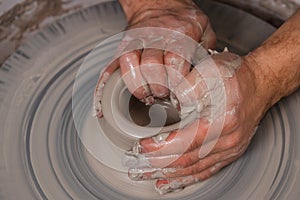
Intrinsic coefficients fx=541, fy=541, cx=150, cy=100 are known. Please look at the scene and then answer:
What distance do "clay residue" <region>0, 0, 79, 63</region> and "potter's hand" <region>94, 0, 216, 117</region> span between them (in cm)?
56

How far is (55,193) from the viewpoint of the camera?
4.78 ft

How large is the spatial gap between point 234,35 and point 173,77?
0.52 m

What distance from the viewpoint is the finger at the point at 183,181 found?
142 centimetres

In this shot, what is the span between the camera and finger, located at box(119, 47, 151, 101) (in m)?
1.42

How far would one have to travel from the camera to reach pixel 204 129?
4.32 feet

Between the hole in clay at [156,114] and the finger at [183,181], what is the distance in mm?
174

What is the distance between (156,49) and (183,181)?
14.1 inches

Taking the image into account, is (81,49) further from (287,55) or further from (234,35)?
(287,55)

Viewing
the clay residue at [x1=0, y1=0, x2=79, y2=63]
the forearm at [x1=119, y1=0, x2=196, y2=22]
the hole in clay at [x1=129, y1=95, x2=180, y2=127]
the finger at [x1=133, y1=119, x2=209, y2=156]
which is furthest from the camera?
the clay residue at [x1=0, y1=0, x2=79, y2=63]

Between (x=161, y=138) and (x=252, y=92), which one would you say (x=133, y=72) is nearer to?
(x=161, y=138)

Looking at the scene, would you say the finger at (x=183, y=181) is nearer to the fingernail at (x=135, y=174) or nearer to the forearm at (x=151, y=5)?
the fingernail at (x=135, y=174)

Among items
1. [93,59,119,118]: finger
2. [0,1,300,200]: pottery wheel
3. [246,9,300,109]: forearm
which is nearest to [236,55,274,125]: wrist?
[246,9,300,109]: forearm

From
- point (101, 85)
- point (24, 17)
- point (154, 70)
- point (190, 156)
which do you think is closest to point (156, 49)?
point (154, 70)

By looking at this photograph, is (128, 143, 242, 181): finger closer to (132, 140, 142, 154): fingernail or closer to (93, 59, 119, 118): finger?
(132, 140, 142, 154): fingernail
